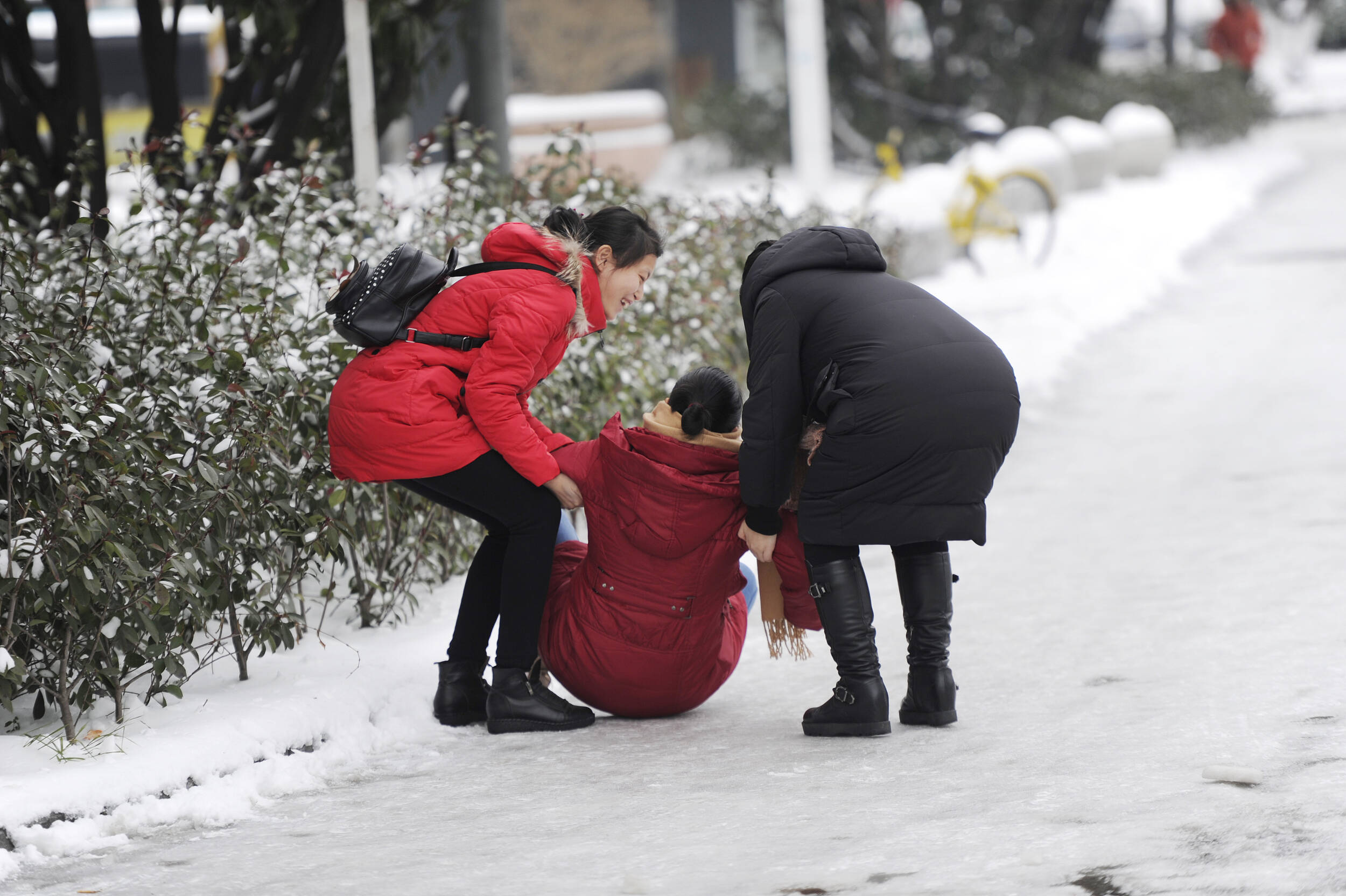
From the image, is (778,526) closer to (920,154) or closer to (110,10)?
(920,154)

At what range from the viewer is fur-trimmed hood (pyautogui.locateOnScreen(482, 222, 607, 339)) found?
4.38 meters

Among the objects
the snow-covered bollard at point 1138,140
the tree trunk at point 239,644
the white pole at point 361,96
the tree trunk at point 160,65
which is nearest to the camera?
the tree trunk at point 239,644

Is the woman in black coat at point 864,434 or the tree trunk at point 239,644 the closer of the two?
the woman in black coat at point 864,434

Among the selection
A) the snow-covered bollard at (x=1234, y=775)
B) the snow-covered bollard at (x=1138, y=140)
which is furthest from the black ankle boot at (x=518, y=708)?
the snow-covered bollard at (x=1138, y=140)

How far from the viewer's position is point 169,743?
4113 mm

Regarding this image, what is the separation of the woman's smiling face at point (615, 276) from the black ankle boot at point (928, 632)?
1009 millimetres

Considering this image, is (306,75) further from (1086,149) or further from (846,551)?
(1086,149)

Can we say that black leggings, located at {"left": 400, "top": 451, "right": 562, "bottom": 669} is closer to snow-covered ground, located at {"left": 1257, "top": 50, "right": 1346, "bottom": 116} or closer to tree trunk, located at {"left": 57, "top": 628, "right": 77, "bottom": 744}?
tree trunk, located at {"left": 57, "top": 628, "right": 77, "bottom": 744}

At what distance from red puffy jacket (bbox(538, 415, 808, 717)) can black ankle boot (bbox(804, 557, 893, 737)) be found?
156 millimetres

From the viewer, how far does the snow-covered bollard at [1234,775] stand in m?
3.76

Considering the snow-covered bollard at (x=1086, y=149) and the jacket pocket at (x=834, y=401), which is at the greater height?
the jacket pocket at (x=834, y=401)

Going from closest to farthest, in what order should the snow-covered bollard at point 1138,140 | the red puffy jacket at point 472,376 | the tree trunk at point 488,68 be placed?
the red puffy jacket at point 472,376, the tree trunk at point 488,68, the snow-covered bollard at point 1138,140

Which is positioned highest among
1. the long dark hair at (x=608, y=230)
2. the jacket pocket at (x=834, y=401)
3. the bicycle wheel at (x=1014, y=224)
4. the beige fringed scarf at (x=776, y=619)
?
the long dark hair at (x=608, y=230)

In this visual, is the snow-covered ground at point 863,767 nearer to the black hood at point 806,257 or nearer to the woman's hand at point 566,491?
the woman's hand at point 566,491
